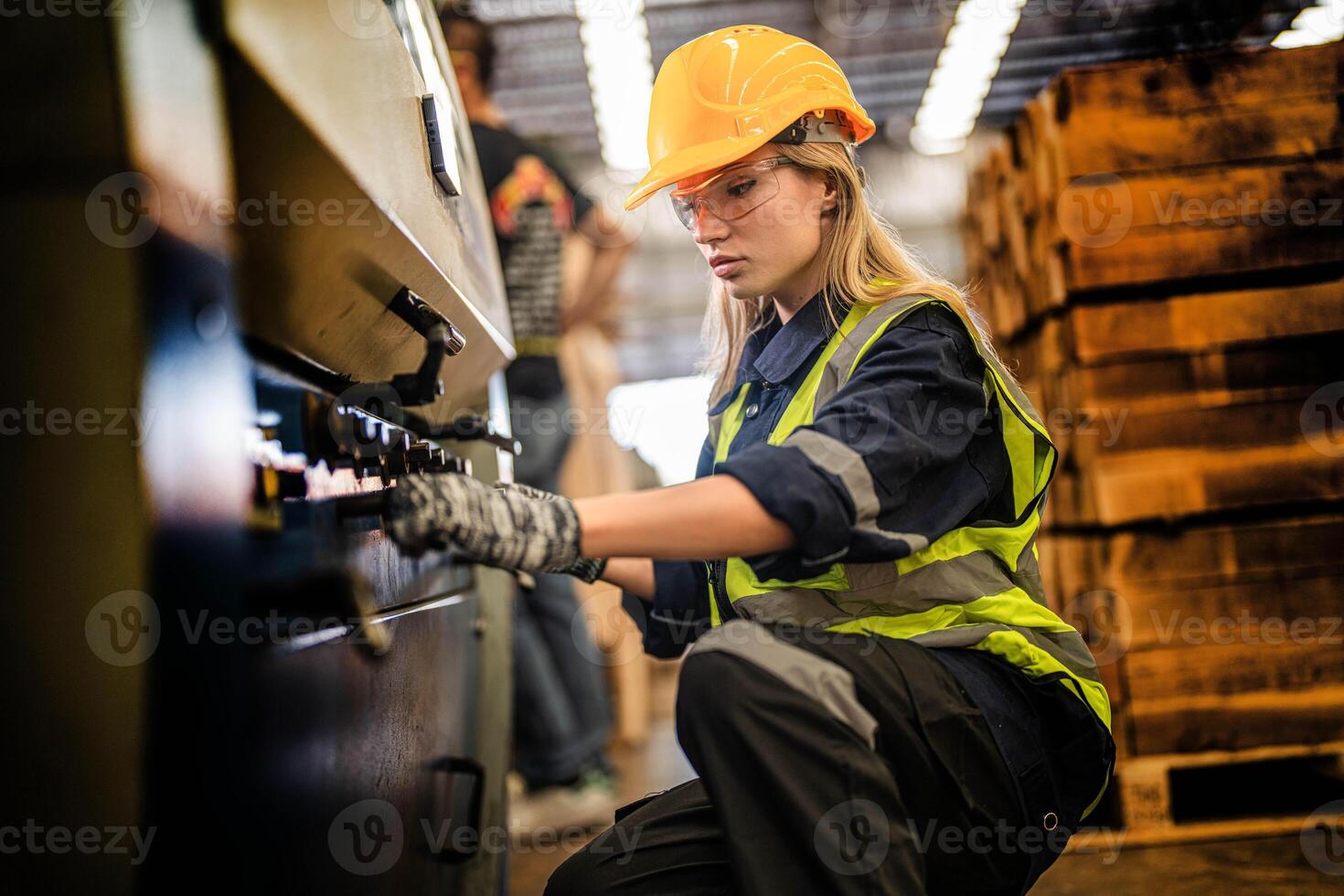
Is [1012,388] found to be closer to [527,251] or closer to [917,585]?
[917,585]

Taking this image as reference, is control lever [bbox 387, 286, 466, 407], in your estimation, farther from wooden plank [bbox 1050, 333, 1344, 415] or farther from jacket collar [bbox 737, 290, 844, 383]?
wooden plank [bbox 1050, 333, 1344, 415]

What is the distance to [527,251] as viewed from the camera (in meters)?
3.10

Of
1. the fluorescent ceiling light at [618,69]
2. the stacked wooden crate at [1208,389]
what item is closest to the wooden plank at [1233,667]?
the stacked wooden crate at [1208,389]

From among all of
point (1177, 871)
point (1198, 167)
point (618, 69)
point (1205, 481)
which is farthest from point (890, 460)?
point (618, 69)

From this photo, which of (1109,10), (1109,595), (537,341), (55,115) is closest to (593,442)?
(537,341)

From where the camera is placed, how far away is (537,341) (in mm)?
3074

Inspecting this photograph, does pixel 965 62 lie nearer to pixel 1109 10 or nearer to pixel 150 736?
pixel 1109 10

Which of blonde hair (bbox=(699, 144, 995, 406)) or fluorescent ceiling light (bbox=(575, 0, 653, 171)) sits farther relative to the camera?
fluorescent ceiling light (bbox=(575, 0, 653, 171))

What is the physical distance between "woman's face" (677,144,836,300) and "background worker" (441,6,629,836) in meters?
1.76

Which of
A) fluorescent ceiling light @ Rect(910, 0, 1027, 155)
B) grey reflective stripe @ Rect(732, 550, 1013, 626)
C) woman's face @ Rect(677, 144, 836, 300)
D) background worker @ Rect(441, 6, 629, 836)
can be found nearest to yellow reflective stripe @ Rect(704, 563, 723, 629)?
grey reflective stripe @ Rect(732, 550, 1013, 626)

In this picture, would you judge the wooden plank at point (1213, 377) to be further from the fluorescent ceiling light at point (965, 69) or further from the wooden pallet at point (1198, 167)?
the fluorescent ceiling light at point (965, 69)

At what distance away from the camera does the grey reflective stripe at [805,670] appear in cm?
103

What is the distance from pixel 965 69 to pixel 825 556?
4390mm

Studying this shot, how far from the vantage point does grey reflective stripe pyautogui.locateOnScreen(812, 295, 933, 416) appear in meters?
1.20
